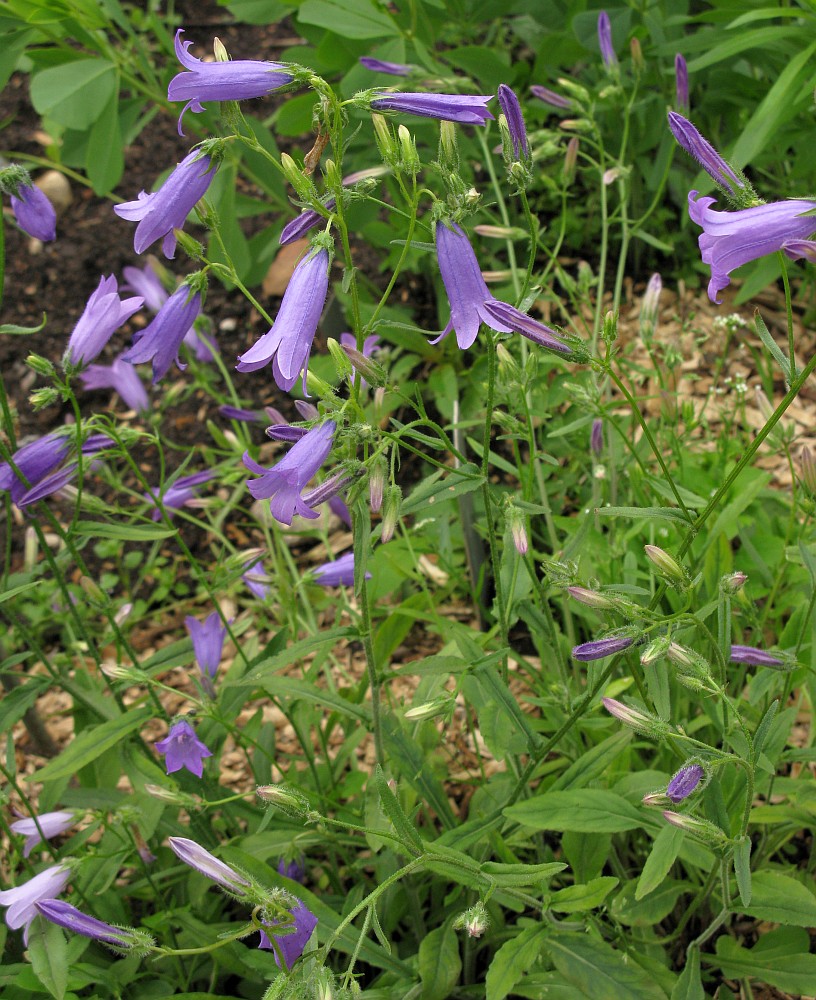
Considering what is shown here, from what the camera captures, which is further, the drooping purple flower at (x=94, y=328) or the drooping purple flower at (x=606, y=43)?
the drooping purple flower at (x=606, y=43)

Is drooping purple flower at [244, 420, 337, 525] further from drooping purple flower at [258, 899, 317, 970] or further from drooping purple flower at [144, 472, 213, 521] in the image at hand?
drooping purple flower at [144, 472, 213, 521]

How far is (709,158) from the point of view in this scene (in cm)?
163

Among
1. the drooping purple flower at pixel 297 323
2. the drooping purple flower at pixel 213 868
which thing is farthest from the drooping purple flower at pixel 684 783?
the drooping purple flower at pixel 297 323

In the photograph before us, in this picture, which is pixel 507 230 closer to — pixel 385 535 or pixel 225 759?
pixel 385 535

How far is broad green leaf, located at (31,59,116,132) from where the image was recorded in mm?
3283

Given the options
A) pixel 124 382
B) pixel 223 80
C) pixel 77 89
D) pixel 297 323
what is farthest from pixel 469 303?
pixel 77 89

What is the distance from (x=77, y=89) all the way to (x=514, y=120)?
218cm

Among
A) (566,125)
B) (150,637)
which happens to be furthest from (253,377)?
(566,125)

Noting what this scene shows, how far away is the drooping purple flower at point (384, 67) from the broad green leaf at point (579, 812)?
223 centimetres

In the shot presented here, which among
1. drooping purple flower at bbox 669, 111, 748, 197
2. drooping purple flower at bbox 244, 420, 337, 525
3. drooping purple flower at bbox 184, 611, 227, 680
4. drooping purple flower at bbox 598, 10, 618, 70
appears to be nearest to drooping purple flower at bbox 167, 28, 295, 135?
drooping purple flower at bbox 244, 420, 337, 525

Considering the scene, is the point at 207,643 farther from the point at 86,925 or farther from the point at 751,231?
the point at 751,231

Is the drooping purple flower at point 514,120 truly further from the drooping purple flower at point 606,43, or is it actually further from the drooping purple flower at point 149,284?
the drooping purple flower at point 149,284

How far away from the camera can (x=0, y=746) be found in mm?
3625

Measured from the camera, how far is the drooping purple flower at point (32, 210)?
7.38ft
